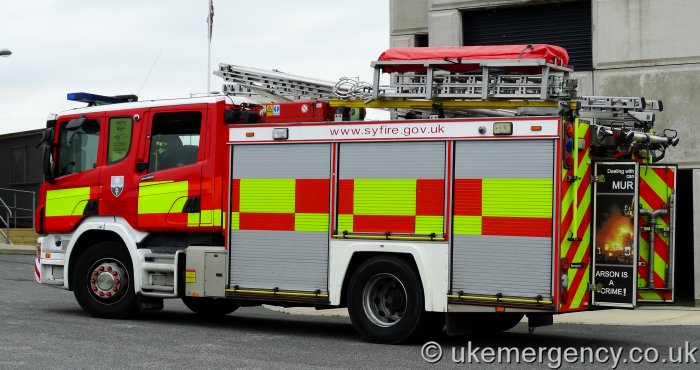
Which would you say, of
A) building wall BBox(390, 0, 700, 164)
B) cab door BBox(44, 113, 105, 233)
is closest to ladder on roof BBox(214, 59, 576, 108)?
cab door BBox(44, 113, 105, 233)

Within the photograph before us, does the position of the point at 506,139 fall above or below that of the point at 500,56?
below

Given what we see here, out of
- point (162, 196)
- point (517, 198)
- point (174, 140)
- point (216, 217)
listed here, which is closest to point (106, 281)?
point (162, 196)

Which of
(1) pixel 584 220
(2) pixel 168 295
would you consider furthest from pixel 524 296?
(2) pixel 168 295

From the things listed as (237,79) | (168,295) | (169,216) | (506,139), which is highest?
(237,79)

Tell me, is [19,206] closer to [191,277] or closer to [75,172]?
[75,172]

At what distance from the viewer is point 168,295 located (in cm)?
1343

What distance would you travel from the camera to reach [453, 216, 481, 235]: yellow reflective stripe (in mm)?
11367

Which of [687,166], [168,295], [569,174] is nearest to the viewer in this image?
[569,174]

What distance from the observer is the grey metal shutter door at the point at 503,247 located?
432 inches

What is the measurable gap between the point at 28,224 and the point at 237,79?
23396mm

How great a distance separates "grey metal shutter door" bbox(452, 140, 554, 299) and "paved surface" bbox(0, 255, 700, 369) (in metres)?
0.73

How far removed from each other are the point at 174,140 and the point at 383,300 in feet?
11.2

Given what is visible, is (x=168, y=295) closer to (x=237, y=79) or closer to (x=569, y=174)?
(x=237, y=79)

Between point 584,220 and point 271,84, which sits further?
point 271,84
